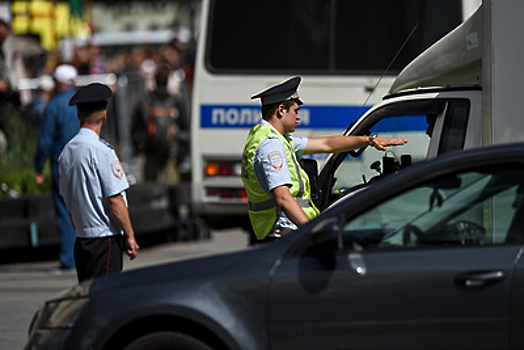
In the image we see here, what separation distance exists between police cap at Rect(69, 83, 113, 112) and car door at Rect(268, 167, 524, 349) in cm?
230

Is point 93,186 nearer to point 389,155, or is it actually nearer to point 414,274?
point 389,155

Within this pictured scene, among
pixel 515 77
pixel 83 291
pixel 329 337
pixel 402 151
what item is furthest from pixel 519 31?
pixel 83 291

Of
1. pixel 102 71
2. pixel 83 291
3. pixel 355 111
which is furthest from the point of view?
pixel 102 71

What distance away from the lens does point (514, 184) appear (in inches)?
199

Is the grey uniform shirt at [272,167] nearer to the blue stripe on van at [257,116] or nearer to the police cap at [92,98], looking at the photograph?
the police cap at [92,98]

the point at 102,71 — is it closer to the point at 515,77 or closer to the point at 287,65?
the point at 287,65

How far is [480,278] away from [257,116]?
702 cm

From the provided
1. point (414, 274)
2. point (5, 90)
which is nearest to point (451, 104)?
point (414, 274)

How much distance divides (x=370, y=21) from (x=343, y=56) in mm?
412

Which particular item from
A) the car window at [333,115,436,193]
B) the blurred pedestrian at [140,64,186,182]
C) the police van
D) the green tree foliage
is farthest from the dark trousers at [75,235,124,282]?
the blurred pedestrian at [140,64,186,182]

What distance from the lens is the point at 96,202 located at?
6.85 meters

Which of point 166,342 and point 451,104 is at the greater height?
point 451,104

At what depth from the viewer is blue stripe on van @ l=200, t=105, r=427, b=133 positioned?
11570 millimetres

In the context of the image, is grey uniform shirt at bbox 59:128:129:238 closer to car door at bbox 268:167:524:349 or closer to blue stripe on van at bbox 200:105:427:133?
car door at bbox 268:167:524:349
